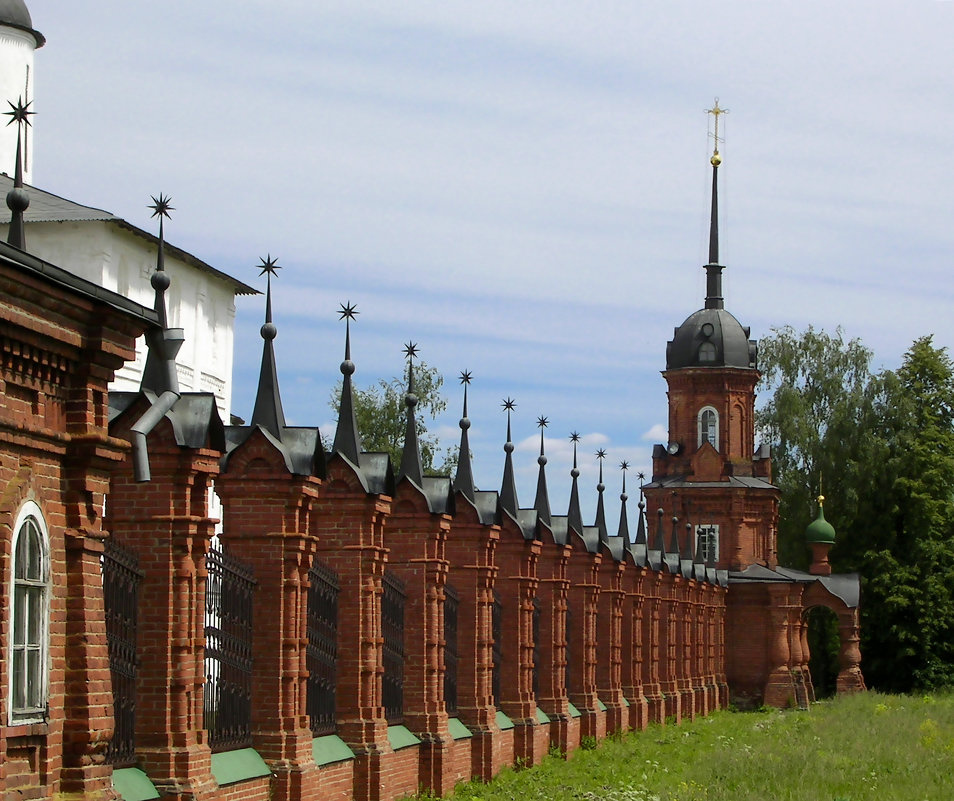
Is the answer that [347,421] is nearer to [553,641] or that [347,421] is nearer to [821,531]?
[553,641]

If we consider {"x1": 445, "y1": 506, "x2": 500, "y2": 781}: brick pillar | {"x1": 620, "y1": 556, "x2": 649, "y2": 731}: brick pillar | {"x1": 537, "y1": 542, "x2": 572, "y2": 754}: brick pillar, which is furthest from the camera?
{"x1": 620, "y1": 556, "x2": 649, "y2": 731}: brick pillar

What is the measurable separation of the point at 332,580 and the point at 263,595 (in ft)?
6.80

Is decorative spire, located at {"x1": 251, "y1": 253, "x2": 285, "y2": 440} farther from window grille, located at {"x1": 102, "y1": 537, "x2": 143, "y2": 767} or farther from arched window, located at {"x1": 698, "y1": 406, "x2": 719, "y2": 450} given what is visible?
arched window, located at {"x1": 698, "y1": 406, "x2": 719, "y2": 450}

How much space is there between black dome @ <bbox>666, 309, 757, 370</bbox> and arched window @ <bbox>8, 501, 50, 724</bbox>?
52.6 meters

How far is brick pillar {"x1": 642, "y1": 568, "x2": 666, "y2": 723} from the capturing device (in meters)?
39.4

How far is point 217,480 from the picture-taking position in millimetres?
15352

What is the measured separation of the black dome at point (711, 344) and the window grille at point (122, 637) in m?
49.6

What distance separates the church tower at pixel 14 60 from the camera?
98.7 feet

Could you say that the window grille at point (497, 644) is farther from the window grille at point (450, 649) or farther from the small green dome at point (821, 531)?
the small green dome at point (821, 531)

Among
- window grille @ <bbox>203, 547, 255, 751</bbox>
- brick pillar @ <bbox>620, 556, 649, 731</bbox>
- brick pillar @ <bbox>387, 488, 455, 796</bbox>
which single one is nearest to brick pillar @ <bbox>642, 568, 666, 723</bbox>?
brick pillar @ <bbox>620, 556, 649, 731</bbox>

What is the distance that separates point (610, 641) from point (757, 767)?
31.1ft

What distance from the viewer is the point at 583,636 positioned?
31.0m

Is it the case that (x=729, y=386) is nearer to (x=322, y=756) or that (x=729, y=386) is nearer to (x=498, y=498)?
(x=498, y=498)

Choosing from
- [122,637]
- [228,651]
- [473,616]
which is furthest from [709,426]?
[122,637]
